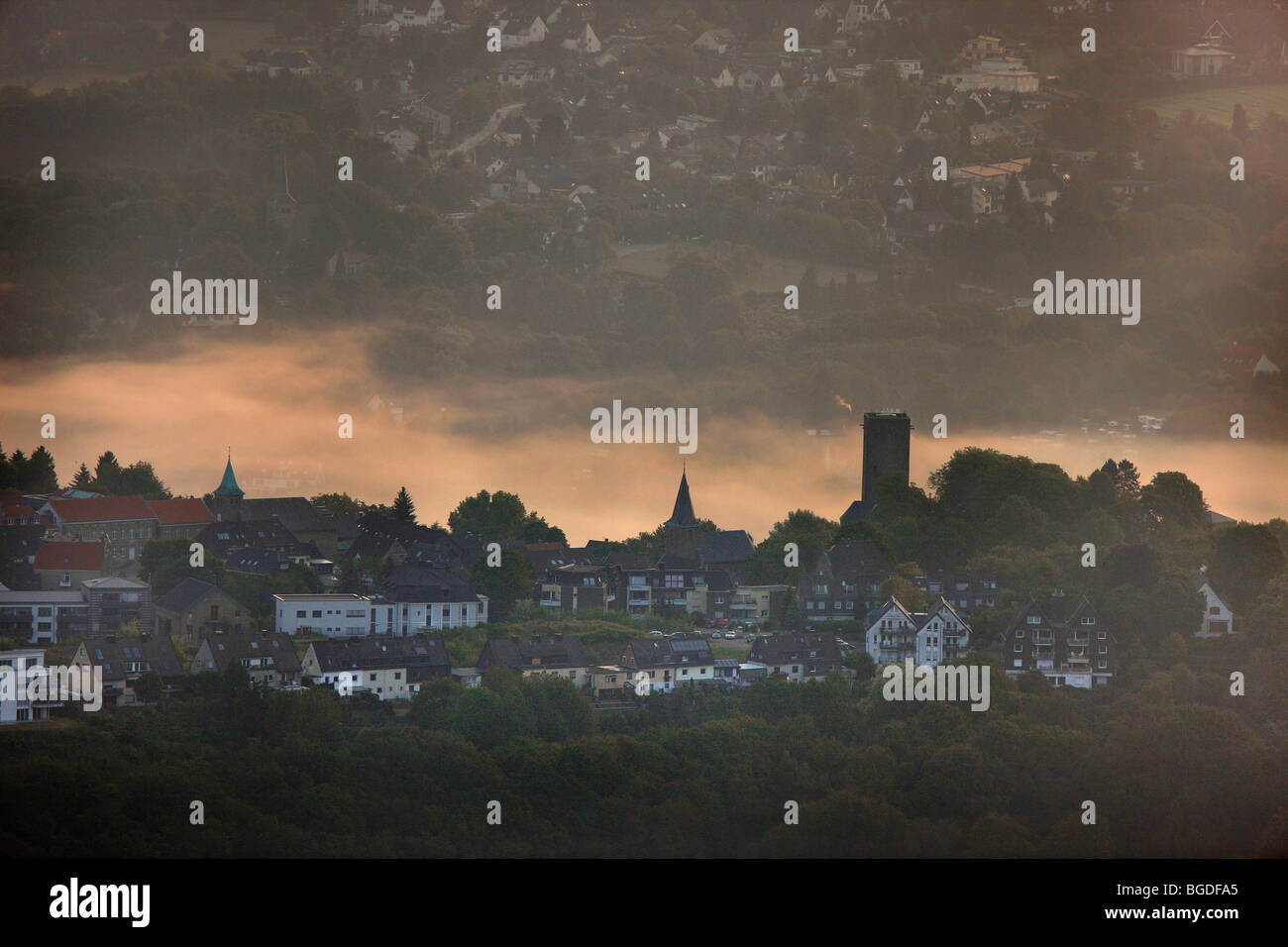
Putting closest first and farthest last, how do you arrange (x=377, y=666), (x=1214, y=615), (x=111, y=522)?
(x=377, y=666), (x=1214, y=615), (x=111, y=522)

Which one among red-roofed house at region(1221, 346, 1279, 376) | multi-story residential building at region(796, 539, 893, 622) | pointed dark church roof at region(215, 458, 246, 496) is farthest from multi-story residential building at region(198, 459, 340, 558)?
red-roofed house at region(1221, 346, 1279, 376)

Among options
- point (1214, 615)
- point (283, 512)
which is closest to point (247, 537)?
point (283, 512)

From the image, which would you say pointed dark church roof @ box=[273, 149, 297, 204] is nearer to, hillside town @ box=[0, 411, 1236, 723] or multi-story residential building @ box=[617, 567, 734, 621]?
hillside town @ box=[0, 411, 1236, 723]

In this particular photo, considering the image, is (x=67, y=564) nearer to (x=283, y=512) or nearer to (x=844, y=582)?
(x=283, y=512)

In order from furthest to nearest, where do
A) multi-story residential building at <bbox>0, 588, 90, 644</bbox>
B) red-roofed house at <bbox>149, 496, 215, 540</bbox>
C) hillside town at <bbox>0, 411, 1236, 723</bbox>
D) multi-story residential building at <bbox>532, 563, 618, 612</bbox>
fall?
red-roofed house at <bbox>149, 496, 215, 540</bbox>, multi-story residential building at <bbox>532, 563, 618, 612</bbox>, multi-story residential building at <bbox>0, 588, 90, 644</bbox>, hillside town at <bbox>0, 411, 1236, 723</bbox>

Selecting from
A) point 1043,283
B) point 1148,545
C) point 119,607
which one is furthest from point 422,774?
point 1043,283

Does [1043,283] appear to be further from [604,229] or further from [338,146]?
[338,146]
